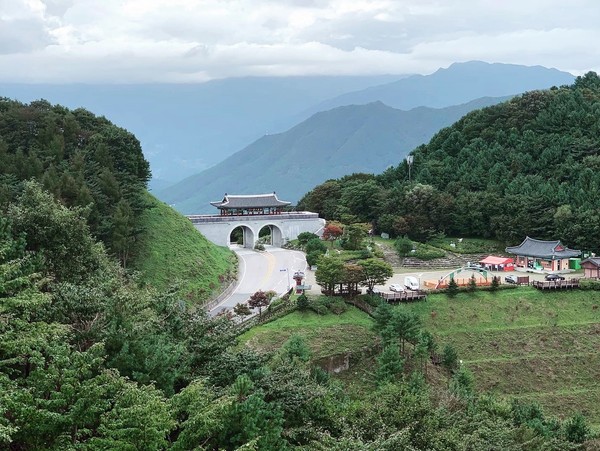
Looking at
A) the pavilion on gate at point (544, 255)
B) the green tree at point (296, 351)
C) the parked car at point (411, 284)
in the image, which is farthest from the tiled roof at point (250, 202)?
the green tree at point (296, 351)

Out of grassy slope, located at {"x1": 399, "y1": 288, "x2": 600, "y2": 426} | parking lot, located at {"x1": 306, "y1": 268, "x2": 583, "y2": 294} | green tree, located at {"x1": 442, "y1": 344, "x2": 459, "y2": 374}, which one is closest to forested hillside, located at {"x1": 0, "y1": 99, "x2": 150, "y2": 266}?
parking lot, located at {"x1": 306, "y1": 268, "x2": 583, "y2": 294}

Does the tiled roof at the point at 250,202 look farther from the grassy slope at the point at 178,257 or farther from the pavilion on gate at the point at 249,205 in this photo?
the grassy slope at the point at 178,257

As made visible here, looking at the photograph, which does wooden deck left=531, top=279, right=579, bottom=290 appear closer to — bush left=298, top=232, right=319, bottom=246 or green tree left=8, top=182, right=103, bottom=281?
bush left=298, top=232, right=319, bottom=246

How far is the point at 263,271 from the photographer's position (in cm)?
3800

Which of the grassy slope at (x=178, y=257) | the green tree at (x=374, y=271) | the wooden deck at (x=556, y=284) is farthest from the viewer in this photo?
the wooden deck at (x=556, y=284)

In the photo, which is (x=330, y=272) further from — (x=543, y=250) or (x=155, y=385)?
(x=155, y=385)

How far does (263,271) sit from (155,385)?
26.1m

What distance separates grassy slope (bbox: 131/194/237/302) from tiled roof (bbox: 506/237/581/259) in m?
17.7

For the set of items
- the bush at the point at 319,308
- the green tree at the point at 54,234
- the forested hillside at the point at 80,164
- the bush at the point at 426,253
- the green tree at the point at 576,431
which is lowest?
the green tree at the point at 576,431

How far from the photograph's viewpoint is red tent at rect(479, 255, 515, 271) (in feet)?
128

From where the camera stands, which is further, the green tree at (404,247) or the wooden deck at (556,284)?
the green tree at (404,247)

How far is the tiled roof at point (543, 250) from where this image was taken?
1508 inches

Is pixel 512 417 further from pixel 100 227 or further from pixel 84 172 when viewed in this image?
pixel 84 172

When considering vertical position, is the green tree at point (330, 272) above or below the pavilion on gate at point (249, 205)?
below
